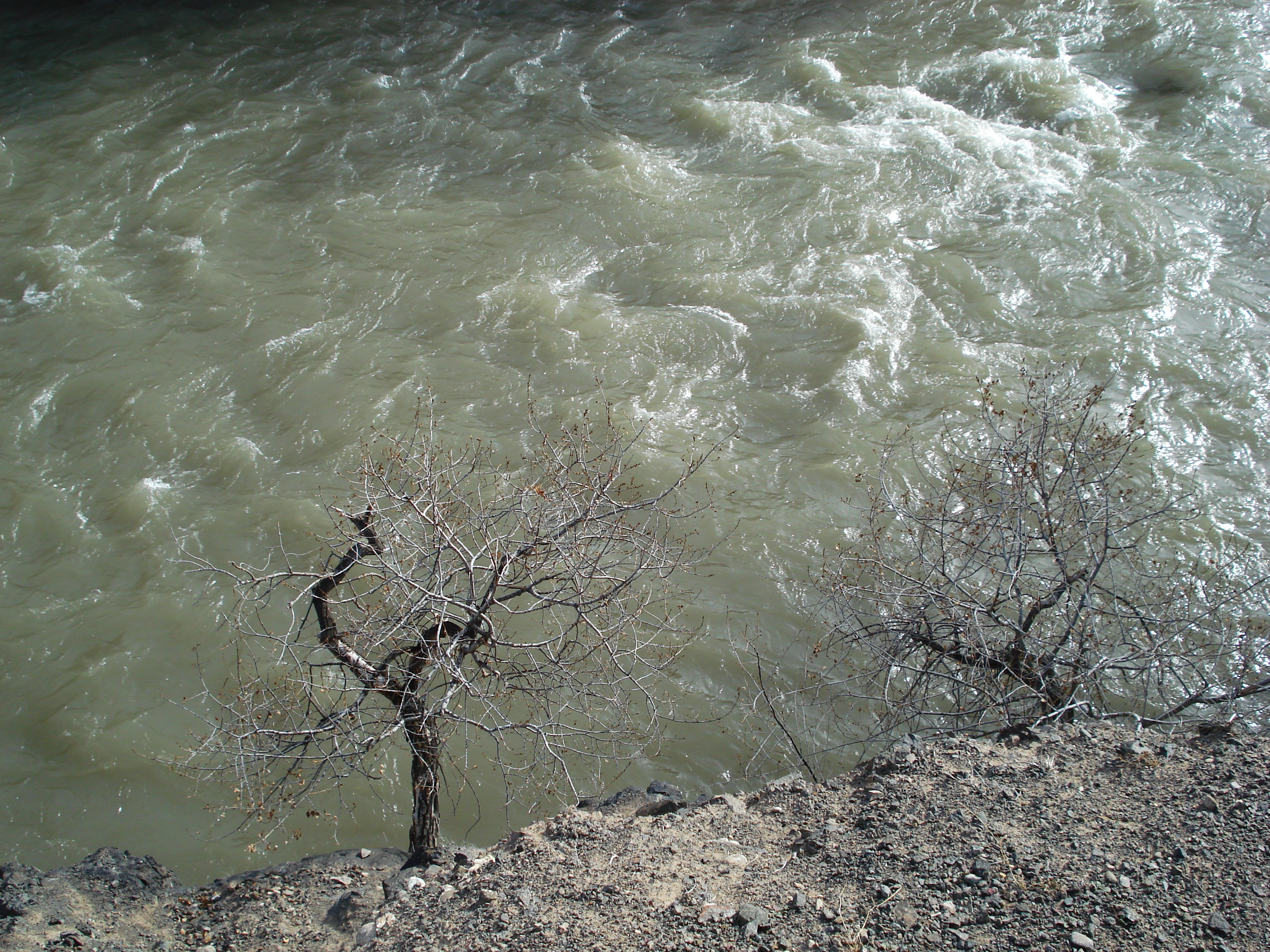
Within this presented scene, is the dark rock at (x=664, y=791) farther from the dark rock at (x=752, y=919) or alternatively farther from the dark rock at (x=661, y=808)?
the dark rock at (x=752, y=919)

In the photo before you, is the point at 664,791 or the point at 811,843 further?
the point at 664,791

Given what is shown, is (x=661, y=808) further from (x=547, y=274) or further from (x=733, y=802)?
(x=547, y=274)

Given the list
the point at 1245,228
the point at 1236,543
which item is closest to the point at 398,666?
the point at 1236,543

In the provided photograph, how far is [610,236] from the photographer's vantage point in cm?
1204

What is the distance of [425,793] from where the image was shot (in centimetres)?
617

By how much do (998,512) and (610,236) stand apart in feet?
22.0

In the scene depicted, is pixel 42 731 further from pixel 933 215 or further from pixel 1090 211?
pixel 1090 211

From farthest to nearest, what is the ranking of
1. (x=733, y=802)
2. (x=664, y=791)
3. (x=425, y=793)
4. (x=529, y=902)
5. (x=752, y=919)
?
(x=664, y=791), (x=425, y=793), (x=733, y=802), (x=529, y=902), (x=752, y=919)

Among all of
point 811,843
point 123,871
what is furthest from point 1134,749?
point 123,871

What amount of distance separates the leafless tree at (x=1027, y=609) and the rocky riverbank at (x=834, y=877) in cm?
64

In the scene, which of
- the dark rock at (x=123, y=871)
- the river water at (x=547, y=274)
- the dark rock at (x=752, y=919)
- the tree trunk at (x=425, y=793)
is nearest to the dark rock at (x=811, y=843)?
the dark rock at (x=752, y=919)

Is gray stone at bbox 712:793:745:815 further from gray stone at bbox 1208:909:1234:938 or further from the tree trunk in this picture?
gray stone at bbox 1208:909:1234:938

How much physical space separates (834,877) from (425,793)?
8.80 feet

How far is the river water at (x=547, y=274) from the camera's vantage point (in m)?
8.34
